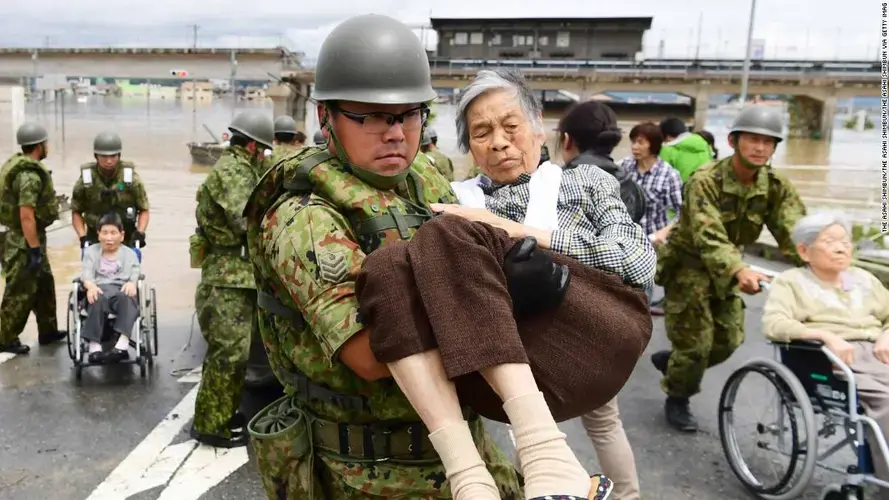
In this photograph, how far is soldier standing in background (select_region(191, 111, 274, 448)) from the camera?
4.29m

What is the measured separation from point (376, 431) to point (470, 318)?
23.9 inches

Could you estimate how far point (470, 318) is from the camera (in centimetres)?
133

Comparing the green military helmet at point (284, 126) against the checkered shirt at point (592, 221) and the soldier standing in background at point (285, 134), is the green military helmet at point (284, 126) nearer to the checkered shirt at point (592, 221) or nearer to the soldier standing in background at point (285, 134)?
the soldier standing in background at point (285, 134)

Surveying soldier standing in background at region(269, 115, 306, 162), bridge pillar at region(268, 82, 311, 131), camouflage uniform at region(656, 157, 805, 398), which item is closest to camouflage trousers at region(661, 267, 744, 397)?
camouflage uniform at region(656, 157, 805, 398)

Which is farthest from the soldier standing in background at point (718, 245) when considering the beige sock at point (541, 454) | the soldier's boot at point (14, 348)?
the soldier's boot at point (14, 348)

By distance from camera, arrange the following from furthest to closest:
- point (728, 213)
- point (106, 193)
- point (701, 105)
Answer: point (701, 105) < point (106, 193) < point (728, 213)

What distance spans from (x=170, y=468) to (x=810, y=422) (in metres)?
3.30

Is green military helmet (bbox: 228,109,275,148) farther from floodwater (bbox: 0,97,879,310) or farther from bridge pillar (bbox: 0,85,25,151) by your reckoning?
bridge pillar (bbox: 0,85,25,151)

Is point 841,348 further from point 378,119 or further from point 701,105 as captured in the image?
point 701,105

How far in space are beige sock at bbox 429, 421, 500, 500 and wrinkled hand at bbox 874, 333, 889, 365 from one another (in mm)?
2803

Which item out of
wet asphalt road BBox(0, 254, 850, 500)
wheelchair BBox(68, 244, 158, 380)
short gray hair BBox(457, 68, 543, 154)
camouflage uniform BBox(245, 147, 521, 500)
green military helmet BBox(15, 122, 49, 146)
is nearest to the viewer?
camouflage uniform BBox(245, 147, 521, 500)

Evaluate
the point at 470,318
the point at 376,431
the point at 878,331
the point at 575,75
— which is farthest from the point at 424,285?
the point at 575,75

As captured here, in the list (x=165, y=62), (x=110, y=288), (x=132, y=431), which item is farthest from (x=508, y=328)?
(x=165, y=62)

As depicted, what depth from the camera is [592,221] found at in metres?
2.03
